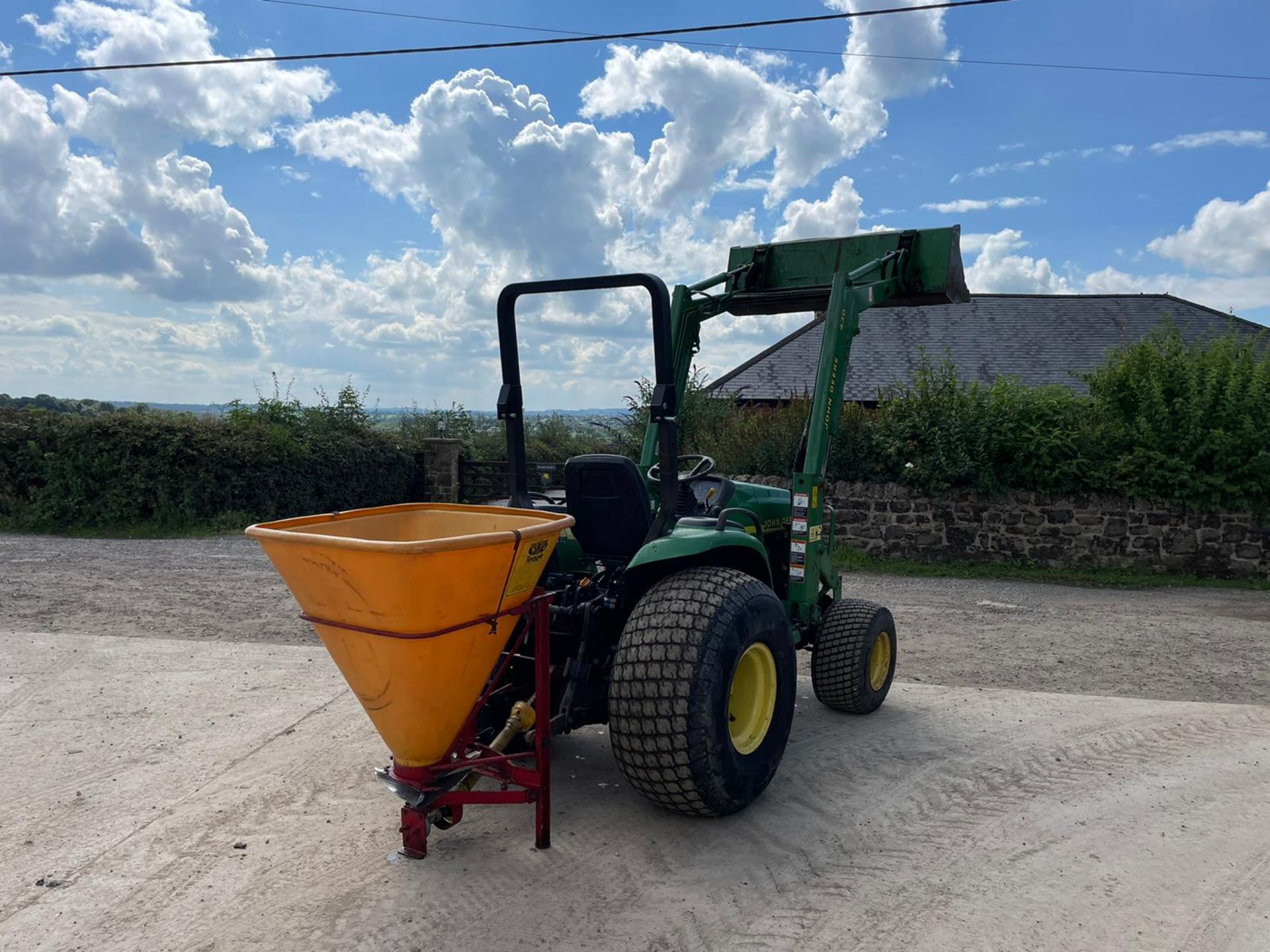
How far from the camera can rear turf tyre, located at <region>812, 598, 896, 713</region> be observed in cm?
509

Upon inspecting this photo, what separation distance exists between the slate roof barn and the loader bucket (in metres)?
12.9

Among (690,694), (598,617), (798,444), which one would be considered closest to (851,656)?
(598,617)

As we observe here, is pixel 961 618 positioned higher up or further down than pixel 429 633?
further down

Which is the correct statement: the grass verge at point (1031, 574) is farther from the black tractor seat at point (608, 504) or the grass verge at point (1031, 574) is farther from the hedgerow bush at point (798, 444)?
the black tractor seat at point (608, 504)

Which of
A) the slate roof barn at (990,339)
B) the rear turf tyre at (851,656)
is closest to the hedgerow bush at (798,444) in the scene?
the slate roof barn at (990,339)

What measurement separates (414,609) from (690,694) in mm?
1074

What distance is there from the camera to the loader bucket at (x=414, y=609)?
2.90 m

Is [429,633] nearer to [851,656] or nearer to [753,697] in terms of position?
[753,697]

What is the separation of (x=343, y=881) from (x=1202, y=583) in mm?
10988

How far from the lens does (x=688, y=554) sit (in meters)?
3.77

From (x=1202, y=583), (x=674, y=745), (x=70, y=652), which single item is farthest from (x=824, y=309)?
(x=1202, y=583)

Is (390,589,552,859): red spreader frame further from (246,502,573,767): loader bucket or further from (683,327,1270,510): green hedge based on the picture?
(683,327,1270,510): green hedge

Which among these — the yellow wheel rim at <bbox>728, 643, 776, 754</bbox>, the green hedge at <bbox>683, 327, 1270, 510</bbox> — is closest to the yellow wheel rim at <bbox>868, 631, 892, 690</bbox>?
the yellow wheel rim at <bbox>728, 643, 776, 754</bbox>

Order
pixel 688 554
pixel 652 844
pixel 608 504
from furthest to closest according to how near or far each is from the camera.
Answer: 1. pixel 608 504
2. pixel 688 554
3. pixel 652 844
